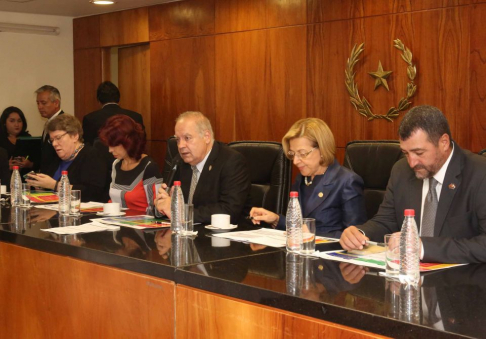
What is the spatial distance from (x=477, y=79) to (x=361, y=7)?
3.91ft

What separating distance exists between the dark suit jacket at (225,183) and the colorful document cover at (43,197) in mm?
949

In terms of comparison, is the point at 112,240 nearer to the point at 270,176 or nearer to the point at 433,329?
the point at 270,176

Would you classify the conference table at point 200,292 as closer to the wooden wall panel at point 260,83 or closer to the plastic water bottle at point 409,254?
the plastic water bottle at point 409,254

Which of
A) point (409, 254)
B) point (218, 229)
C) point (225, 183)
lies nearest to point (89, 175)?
point (225, 183)

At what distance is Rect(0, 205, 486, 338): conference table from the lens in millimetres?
1865

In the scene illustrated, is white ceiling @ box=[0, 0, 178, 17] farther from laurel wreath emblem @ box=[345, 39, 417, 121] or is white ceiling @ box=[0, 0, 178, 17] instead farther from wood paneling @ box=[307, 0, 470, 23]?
laurel wreath emblem @ box=[345, 39, 417, 121]

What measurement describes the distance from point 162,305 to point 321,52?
413cm

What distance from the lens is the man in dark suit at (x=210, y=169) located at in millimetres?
3785

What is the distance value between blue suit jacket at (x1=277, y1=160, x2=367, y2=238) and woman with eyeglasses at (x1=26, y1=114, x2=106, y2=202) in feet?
5.87

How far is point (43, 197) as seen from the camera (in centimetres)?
456

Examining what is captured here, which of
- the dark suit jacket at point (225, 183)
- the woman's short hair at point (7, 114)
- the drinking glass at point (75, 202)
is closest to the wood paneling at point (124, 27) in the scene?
the woman's short hair at point (7, 114)

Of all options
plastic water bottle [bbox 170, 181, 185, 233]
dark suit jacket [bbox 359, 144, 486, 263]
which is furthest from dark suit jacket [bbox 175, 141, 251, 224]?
dark suit jacket [bbox 359, 144, 486, 263]

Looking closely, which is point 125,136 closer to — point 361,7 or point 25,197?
point 25,197

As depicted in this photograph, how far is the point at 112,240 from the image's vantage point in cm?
295
